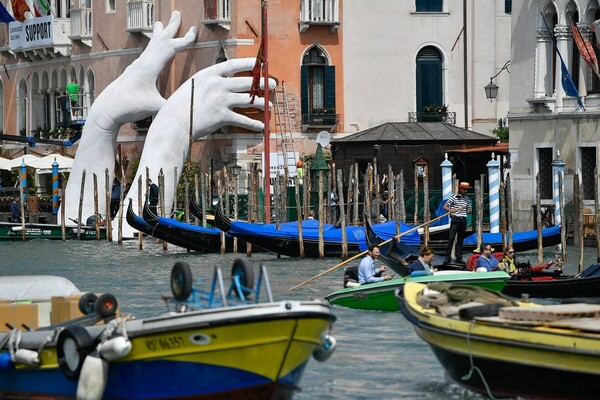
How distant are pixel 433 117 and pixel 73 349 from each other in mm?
23797

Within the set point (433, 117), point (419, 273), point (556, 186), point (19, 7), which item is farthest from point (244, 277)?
point (19, 7)

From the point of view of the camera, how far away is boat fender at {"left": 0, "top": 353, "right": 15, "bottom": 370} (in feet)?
40.7

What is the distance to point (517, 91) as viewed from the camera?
29.1m

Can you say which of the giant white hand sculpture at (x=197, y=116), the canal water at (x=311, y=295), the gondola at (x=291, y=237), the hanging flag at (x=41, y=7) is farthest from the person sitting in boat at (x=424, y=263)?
the hanging flag at (x=41, y=7)

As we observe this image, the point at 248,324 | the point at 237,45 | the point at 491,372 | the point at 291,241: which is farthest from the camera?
the point at 237,45

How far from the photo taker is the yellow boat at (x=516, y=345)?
38.7 feet

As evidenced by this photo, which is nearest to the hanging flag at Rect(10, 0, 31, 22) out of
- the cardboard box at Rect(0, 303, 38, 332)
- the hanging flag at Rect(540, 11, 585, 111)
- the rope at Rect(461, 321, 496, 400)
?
the hanging flag at Rect(540, 11, 585, 111)

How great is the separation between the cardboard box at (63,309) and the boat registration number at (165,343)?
1.41 metres

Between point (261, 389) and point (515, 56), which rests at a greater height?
point (515, 56)

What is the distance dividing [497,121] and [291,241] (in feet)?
32.8

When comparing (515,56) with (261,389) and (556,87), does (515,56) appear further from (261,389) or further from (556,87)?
(261,389)

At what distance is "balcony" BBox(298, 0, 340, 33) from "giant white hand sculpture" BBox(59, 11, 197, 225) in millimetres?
2138

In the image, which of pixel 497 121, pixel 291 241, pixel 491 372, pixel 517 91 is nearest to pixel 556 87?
pixel 517 91

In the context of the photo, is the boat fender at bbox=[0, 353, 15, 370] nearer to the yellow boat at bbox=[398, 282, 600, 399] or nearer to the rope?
the yellow boat at bbox=[398, 282, 600, 399]
